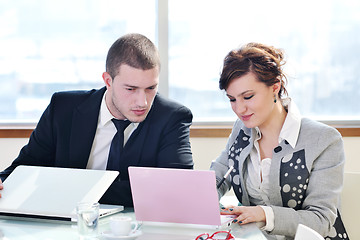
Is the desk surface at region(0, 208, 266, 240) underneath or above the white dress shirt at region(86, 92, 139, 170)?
underneath

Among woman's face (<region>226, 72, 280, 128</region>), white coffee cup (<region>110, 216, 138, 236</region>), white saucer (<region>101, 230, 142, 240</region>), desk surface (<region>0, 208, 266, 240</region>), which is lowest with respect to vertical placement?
desk surface (<region>0, 208, 266, 240</region>)

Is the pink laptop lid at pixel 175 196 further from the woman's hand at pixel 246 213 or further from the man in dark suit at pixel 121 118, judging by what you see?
the man in dark suit at pixel 121 118

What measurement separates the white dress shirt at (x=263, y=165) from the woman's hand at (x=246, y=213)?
0.26 metres

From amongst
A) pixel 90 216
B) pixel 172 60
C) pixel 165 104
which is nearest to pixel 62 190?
pixel 90 216

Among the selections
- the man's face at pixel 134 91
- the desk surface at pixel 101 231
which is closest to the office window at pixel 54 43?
the man's face at pixel 134 91

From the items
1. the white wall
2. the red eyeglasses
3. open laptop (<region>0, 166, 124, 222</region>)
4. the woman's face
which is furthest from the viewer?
the white wall

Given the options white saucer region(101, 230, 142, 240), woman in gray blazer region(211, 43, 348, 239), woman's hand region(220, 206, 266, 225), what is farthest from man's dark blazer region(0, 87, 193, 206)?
white saucer region(101, 230, 142, 240)

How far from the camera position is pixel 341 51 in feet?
10.7

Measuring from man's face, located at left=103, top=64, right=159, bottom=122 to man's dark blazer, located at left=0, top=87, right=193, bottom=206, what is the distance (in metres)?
0.09

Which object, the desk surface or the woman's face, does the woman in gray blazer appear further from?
the desk surface

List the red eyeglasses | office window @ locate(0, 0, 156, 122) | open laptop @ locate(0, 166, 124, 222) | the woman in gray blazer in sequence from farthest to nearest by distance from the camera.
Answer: office window @ locate(0, 0, 156, 122) → the woman in gray blazer → open laptop @ locate(0, 166, 124, 222) → the red eyeglasses

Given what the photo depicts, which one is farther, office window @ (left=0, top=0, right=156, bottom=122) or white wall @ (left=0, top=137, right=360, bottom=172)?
office window @ (left=0, top=0, right=156, bottom=122)

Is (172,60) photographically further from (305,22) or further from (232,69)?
Result: (232,69)

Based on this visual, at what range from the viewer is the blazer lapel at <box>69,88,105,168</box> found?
206cm
